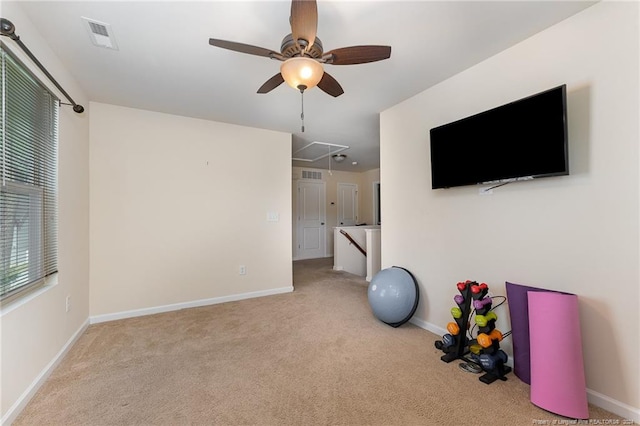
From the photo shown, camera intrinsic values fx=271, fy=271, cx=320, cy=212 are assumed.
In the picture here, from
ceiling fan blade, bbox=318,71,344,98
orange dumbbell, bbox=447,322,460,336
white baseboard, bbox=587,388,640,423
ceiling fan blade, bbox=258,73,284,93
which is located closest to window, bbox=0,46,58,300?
ceiling fan blade, bbox=258,73,284,93

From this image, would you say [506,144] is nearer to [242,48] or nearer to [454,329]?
[454,329]

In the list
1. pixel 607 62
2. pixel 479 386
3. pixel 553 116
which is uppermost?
pixel 607 62

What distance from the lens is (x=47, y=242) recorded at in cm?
210

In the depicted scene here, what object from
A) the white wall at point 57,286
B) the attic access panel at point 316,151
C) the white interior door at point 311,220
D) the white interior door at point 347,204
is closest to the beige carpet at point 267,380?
the white wall at point 57,286

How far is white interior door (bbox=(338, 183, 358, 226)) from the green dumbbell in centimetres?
572

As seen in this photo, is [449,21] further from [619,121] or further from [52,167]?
[52,167]

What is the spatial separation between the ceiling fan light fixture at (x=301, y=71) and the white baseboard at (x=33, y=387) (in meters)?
2.55

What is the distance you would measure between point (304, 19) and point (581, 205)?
2051 millimetres

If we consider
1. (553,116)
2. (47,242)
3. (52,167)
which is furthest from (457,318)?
(52,167)

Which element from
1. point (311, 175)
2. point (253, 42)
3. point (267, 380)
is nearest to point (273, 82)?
point (253, 42)

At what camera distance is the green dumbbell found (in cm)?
204

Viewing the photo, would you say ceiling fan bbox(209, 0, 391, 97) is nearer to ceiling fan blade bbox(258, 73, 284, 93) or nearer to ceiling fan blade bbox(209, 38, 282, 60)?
ceiling fan blade bbox(209, 38, 282, 60)

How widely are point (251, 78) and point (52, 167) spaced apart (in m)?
1.80

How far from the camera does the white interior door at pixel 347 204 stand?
7766 millimetres
